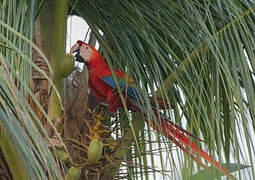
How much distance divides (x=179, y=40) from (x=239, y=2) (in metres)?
0.28

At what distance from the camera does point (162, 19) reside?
1147mm

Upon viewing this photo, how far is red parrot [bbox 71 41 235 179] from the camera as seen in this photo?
1.20m

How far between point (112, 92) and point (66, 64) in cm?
32

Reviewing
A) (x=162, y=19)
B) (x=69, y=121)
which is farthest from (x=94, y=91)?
(x=162, y=19)

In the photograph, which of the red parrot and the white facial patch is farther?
the white facial patch

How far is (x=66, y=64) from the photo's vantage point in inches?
44.6

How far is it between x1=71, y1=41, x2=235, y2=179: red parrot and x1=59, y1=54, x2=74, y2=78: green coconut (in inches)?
5.8

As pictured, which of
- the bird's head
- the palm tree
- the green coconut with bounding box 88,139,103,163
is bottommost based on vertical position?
the green coconut with bounding box 88,139,103,163

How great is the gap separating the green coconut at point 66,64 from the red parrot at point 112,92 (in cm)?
15

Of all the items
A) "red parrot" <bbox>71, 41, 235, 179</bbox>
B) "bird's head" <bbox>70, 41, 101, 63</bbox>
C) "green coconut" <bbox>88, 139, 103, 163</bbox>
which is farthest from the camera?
"bird's head" <bbox>70, 41, 101, 63</bbox>

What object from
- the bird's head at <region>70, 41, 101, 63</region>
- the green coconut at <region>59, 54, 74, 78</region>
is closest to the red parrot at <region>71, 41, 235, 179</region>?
the bird's head at <region>70, 41, 101, 63</region>

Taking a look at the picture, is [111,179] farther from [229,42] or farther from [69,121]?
[229,42]

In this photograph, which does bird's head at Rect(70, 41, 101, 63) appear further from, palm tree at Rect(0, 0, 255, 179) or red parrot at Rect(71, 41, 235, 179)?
palm tree at Rect(0, 0, 255, 179)

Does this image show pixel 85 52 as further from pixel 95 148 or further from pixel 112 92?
pixel 95 148
